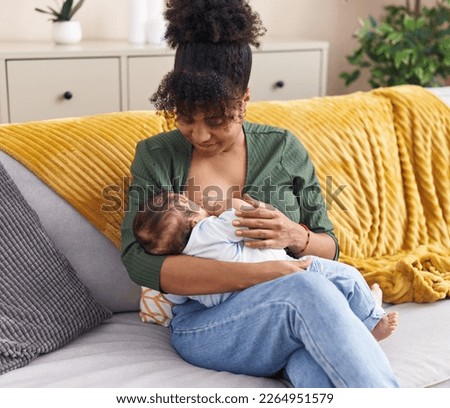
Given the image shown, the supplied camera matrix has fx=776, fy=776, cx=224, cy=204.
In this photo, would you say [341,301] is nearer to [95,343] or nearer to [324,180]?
[95,343]

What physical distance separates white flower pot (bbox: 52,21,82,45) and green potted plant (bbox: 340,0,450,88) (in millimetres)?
1257

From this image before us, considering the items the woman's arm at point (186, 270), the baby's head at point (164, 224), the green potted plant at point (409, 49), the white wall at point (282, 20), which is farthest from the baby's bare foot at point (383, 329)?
the white wall at point (282, 20)

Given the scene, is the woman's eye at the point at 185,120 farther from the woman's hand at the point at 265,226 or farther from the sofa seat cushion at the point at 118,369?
the sofa seat cushion at the point at 118,369

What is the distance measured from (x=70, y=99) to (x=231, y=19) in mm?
1517

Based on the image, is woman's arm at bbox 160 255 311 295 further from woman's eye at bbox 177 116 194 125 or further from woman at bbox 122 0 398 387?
woman's eye at bbox 177 116 194 125

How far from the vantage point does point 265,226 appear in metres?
1.63

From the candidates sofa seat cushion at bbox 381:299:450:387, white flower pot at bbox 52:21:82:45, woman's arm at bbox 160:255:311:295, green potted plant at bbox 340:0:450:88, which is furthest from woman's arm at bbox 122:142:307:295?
green potted plant at bbox 340:0:450:88

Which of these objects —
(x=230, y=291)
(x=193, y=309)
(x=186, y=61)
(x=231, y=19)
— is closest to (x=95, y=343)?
(x=193, y=309)

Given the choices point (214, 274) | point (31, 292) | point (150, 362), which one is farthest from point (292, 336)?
point (31, 292)

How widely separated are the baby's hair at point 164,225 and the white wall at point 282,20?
1.91 meters

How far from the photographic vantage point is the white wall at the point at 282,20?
322 cm

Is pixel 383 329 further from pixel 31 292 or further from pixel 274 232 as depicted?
pixel 31 292

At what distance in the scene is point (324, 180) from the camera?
209cm

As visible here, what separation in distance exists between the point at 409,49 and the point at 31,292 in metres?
2.31
